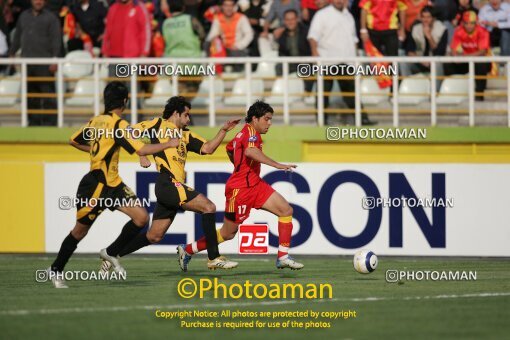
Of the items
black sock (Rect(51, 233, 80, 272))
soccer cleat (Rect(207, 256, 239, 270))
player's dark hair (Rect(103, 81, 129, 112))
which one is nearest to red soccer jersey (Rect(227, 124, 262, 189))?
soccer cleat (Rect(207, 256, 239, 270))

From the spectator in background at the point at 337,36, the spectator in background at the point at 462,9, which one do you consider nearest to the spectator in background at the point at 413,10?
Result: the spectator in background at the point at 462,9

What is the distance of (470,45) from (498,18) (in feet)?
2.17

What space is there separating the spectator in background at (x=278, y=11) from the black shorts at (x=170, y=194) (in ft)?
19.1

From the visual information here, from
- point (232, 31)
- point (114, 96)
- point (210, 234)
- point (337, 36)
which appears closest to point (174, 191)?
point (210, 234)

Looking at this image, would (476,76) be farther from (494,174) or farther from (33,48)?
(33,48)

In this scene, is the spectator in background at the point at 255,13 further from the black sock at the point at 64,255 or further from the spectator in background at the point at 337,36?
the black sock at the point at 64,255

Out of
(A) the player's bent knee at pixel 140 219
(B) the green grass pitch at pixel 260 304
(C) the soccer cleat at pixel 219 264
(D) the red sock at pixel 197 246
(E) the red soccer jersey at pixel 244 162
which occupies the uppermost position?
(E) the red soccer jersey at pixel 244 162

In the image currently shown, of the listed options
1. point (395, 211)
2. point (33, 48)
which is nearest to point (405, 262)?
point (395, 211)

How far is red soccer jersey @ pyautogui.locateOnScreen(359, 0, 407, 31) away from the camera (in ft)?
64.0

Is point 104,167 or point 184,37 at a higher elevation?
point 184,37

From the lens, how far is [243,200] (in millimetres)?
15438

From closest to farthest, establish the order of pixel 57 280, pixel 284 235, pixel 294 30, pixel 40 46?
pixel 57 280 < pixel 284 235 < pixel 294 30 < pixel 40 46

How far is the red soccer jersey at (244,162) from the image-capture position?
15.4 metres

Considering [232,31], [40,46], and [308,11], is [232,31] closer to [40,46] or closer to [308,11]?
[308,11]
